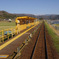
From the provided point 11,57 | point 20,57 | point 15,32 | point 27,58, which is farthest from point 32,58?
point 15,32

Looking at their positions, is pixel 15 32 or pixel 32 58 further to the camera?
pixel 15 32

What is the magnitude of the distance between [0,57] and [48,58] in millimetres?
3298

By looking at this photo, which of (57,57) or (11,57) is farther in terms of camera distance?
(57,57)

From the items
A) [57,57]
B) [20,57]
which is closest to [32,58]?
[20,57]

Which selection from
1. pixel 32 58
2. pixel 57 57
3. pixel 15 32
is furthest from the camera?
pixel 15 32

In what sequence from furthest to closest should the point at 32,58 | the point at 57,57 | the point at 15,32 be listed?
the point at 15,32
the point at 57,57
the point at 32,58

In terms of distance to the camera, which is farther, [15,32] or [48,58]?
[15,32]

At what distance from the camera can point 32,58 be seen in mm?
7949

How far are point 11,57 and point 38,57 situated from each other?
6.28 feet

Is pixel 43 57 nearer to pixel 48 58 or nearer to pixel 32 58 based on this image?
pixel 48 58

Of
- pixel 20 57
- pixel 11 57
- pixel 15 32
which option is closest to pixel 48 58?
pixel 20 57

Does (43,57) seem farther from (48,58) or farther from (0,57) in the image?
(0,57)

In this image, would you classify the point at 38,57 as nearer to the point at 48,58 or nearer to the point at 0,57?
the point at 48,58

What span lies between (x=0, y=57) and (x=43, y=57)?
299 cm
